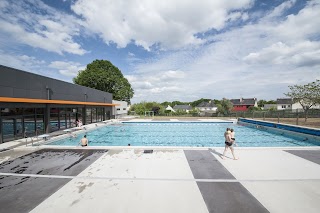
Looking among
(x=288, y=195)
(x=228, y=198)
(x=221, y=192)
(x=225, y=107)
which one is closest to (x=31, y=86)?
(x=221, y=192)

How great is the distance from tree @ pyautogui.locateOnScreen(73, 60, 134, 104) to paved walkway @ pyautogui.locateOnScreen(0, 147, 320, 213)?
39.1 m

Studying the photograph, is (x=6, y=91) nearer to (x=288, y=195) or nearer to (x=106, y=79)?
(x=288, y=195)

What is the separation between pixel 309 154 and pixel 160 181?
8468mm

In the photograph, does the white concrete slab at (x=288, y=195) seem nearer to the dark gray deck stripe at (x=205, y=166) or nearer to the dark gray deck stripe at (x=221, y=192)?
the dark gray deck stripe at (x=221, y=192)

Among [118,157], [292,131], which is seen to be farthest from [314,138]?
[118,157]

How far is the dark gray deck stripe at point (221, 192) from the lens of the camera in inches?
177

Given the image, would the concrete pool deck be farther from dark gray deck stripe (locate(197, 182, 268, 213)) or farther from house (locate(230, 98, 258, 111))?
house (locate(230, 98, 258, 111))

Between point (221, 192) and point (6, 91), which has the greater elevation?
point (6, 91)

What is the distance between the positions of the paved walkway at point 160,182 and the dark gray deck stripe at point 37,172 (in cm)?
3

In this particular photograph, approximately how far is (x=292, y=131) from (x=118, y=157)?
18.0 metres

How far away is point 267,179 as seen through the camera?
20.3 ft

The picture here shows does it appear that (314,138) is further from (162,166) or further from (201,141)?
(162,166)

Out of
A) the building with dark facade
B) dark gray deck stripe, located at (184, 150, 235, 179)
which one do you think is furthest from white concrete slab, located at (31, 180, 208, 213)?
the building with dark facade

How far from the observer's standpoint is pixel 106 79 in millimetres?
47000
